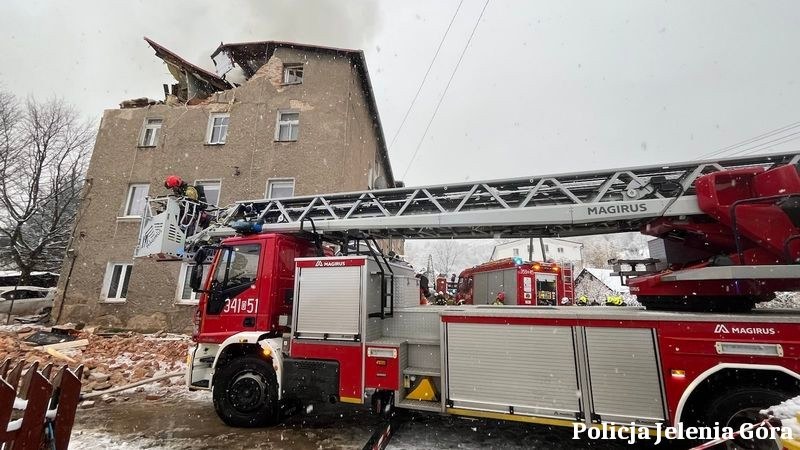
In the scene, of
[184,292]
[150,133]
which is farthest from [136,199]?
[184,292]

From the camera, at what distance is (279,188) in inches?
539

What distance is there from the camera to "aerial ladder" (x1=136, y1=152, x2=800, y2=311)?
12.6ft

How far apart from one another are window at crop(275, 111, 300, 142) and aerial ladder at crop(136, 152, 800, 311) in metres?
8.18

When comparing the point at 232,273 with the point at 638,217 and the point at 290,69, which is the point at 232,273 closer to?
the point at 638,217

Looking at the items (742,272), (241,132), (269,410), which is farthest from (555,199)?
(241,132)

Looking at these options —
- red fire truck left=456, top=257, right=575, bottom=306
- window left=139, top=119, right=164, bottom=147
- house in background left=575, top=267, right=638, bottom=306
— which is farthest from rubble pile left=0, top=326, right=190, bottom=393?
house in background left=575, top=267, right=638, bottom=306

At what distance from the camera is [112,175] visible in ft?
47.6

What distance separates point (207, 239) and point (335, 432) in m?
3.91

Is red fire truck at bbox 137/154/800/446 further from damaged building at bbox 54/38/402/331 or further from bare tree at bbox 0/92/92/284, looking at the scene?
bare tree at bbox 0/92/92/284

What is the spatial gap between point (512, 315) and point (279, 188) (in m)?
11.2

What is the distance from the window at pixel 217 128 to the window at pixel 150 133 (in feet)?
6.82

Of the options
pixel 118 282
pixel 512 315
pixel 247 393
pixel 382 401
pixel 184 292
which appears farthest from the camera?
pixel 118 282

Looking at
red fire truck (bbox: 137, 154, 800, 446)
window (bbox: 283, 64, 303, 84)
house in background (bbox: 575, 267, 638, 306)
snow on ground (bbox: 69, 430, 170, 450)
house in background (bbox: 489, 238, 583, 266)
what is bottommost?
snow on ground (bbox: 69, 430, 170, 450)

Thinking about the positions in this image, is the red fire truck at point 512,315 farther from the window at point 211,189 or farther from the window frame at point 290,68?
the window frame at point 290,68
